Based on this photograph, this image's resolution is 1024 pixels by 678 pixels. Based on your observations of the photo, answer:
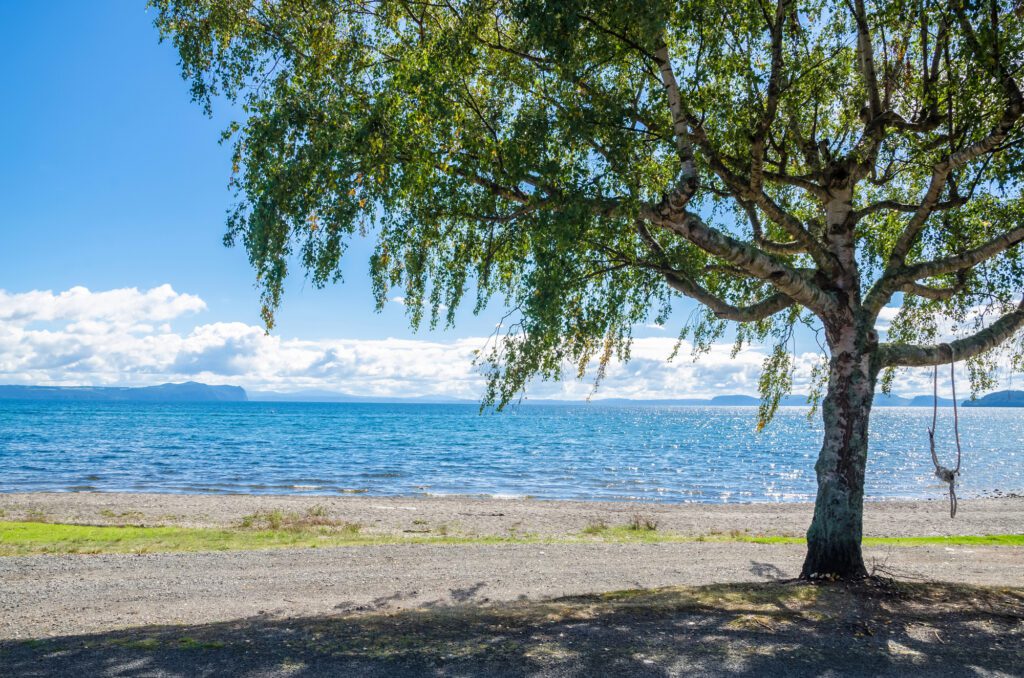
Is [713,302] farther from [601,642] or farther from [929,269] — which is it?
[601,642]

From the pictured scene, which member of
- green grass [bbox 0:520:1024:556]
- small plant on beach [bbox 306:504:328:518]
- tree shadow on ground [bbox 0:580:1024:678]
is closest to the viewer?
tree shadow on ground [bbox 0:580:1024:678]

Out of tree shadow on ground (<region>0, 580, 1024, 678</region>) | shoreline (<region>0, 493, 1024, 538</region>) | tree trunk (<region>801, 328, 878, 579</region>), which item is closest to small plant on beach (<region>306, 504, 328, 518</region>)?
shoreline (<region>0, 493, 1024, 538</region>)

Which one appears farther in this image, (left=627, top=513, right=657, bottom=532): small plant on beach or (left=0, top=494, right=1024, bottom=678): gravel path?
(left=627, top=513, right=657, bottom=532): small plant on beach

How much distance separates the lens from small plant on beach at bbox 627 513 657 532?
20.8 metres

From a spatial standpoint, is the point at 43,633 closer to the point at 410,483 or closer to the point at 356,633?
the point at 356,633

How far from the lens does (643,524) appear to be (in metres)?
22.5

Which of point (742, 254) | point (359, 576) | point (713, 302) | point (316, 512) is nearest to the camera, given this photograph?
point (742, 254)

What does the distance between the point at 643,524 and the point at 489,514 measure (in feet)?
18.0

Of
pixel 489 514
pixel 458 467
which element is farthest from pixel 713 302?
pixel 458 467

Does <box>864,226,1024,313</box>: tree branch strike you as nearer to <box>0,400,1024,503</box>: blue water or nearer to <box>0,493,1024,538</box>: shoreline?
<box>0,493,1024,538</box>: shoreline

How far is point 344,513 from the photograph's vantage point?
24031mm

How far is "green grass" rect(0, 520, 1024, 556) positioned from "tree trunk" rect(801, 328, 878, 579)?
25.6ft

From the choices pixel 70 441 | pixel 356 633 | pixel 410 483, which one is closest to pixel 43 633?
pixel 356 633

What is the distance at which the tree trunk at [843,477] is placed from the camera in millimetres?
9719
